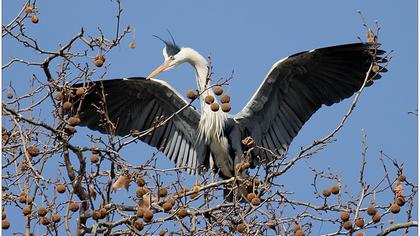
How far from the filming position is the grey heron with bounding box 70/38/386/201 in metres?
7.64

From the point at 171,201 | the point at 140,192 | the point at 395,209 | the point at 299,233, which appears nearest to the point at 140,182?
the point at 140,192

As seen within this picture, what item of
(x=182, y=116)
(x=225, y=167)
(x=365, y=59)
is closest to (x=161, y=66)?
(x=182, y=116)

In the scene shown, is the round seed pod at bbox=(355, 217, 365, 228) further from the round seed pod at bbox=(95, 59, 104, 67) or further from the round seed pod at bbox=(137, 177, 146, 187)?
the round seed pod at bbox=(95, 59, 104, 67)

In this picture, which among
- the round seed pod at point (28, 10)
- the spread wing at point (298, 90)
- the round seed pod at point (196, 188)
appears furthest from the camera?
the spread wing at point (298, 90)

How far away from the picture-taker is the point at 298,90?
7.77m

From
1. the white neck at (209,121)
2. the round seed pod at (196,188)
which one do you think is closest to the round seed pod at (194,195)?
the round seed pod at (196,188)

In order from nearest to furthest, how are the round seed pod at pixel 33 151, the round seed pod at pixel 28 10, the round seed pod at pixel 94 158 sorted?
the round seed pod at pixel 33 151
the round seed pod at pixel 94 158
the round seed pod at pixel 28 10

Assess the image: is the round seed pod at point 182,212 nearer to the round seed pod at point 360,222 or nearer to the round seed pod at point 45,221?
the round seed pod at point 45,221

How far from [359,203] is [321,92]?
9.93ft

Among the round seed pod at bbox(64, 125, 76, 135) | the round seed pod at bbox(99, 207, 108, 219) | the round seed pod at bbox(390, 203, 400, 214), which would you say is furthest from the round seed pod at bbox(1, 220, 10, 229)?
the round seed pod at bbox(390, 203, 400, 214)

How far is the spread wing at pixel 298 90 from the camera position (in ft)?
24.9

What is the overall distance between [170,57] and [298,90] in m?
1.09

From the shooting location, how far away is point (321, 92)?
7.75 meters

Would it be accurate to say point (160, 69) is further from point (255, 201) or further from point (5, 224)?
point (5, 224)
